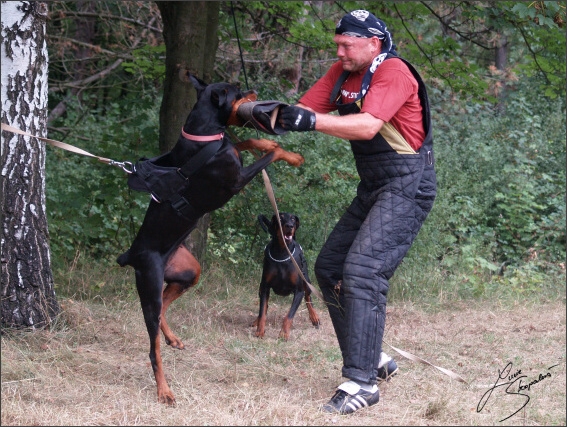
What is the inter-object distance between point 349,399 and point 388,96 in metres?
1.70

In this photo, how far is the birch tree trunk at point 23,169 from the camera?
5.36 metres

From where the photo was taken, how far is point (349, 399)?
164 inches

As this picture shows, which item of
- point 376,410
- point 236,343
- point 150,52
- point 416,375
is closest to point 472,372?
point 416,375

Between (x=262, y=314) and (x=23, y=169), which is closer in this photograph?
(x=23, y=169)

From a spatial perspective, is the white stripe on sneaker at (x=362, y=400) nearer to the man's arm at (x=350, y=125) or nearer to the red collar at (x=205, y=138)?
the man's arm at (x=350, y=125)

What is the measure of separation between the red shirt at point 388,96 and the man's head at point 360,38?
0.38ft

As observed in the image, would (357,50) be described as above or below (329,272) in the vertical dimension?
above

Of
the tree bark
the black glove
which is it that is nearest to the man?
the black glove

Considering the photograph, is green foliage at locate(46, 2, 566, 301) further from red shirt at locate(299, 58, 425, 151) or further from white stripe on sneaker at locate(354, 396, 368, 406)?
white stripe on sneaker at locate(354, 396, 368, 406)

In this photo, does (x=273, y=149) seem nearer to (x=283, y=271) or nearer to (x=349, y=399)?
(x=349, y=399)

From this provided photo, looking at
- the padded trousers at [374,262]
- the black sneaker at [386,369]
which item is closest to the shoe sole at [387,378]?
the black sneaker at [386,369]

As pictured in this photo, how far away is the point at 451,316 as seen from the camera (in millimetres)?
7207

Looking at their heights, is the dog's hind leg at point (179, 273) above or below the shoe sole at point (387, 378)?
above

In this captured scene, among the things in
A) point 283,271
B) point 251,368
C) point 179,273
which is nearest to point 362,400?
point 251,368
